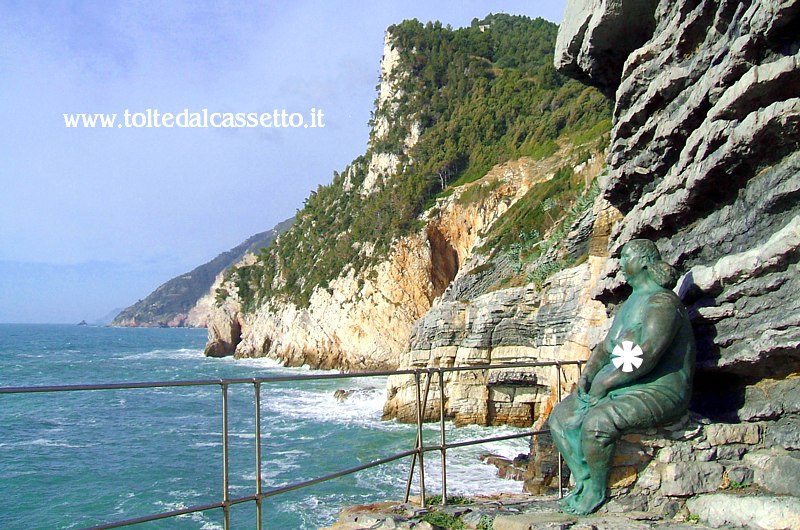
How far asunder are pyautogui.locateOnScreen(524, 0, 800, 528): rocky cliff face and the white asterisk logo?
0.46 metres

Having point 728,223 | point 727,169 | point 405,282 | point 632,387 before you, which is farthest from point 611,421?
point 405,282

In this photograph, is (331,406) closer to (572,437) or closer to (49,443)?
(49,443)

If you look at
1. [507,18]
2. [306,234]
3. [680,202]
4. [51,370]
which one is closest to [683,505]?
[680,202]

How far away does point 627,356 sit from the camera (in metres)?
4.09

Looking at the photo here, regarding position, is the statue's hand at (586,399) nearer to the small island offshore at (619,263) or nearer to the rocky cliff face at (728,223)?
the small island offshore at (619,263)

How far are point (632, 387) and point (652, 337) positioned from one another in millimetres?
334

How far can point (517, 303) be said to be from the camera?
19.0m

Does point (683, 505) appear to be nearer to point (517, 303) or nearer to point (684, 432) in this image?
point (684, 432)

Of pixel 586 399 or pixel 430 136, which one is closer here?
pixel 586 399

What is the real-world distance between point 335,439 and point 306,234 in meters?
43.3

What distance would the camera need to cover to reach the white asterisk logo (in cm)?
405

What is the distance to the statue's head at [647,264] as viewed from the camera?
4.30 metres

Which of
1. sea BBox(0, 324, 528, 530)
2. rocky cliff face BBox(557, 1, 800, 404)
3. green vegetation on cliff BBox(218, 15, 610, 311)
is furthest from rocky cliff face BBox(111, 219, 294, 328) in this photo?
rocky cliff face BBox(557, 1, 800, 404)

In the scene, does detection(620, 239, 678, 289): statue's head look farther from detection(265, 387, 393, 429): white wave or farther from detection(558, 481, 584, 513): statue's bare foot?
detection(265, 387, 393, 429): white wave
